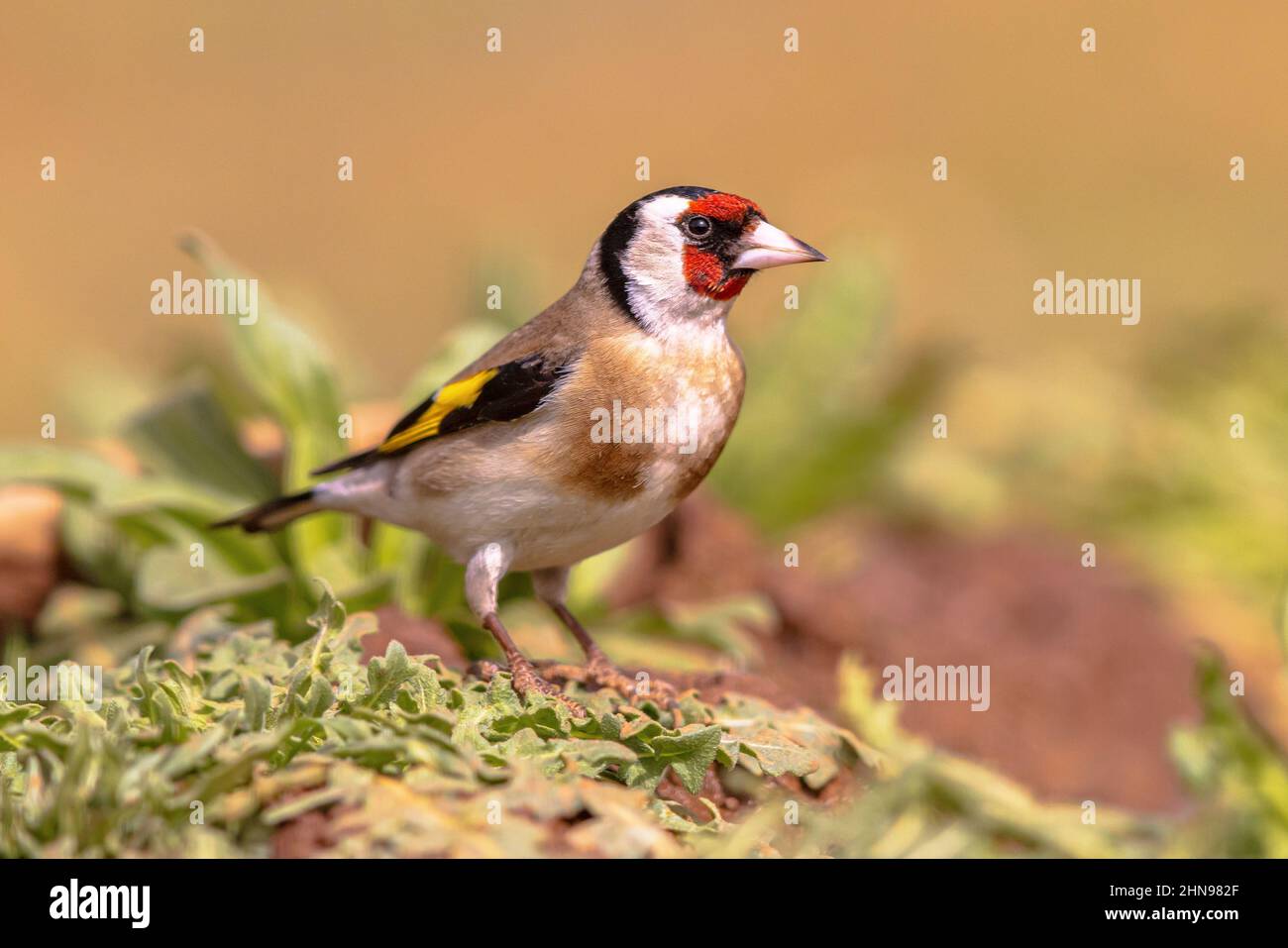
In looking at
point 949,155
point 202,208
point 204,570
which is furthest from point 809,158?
point 204,570

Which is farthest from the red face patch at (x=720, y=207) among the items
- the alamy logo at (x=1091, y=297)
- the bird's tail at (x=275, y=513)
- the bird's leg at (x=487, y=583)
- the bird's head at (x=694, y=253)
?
the alamy logo at (x=1091, y=297)

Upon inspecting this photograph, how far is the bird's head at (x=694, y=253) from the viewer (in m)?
4.28

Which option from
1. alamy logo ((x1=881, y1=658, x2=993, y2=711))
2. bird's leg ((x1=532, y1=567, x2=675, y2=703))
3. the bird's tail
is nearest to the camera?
bird's leg ((x1=532, y1=567, x2=675, y2=703))

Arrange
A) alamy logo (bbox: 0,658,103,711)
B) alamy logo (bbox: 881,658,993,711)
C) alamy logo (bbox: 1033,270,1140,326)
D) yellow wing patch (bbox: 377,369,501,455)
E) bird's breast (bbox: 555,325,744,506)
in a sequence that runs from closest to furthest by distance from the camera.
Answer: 1. alamy logo (bbox: 0,658,103,711)
2. bird's breast (bbox: 555,325,744,506)
3. yellow wing patch (bbox: 377,369,501,455)
4. alamy logo (bbox: 881,658,993,711)
5. alamy logo (bbox: 1033,270,1140,326)

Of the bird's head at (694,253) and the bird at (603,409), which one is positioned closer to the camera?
the bird at (603,409)

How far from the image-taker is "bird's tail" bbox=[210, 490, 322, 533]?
4.91 m

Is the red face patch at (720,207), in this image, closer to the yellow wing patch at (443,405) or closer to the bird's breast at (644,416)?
the bird's breast at (644,416)

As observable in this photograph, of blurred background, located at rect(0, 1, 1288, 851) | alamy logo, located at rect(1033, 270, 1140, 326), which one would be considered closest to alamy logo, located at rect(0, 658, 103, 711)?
blurred background, located at rect(0, 1, 1288, 851)

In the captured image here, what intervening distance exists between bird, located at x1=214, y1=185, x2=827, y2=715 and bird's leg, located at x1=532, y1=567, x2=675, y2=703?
1 centimetres
